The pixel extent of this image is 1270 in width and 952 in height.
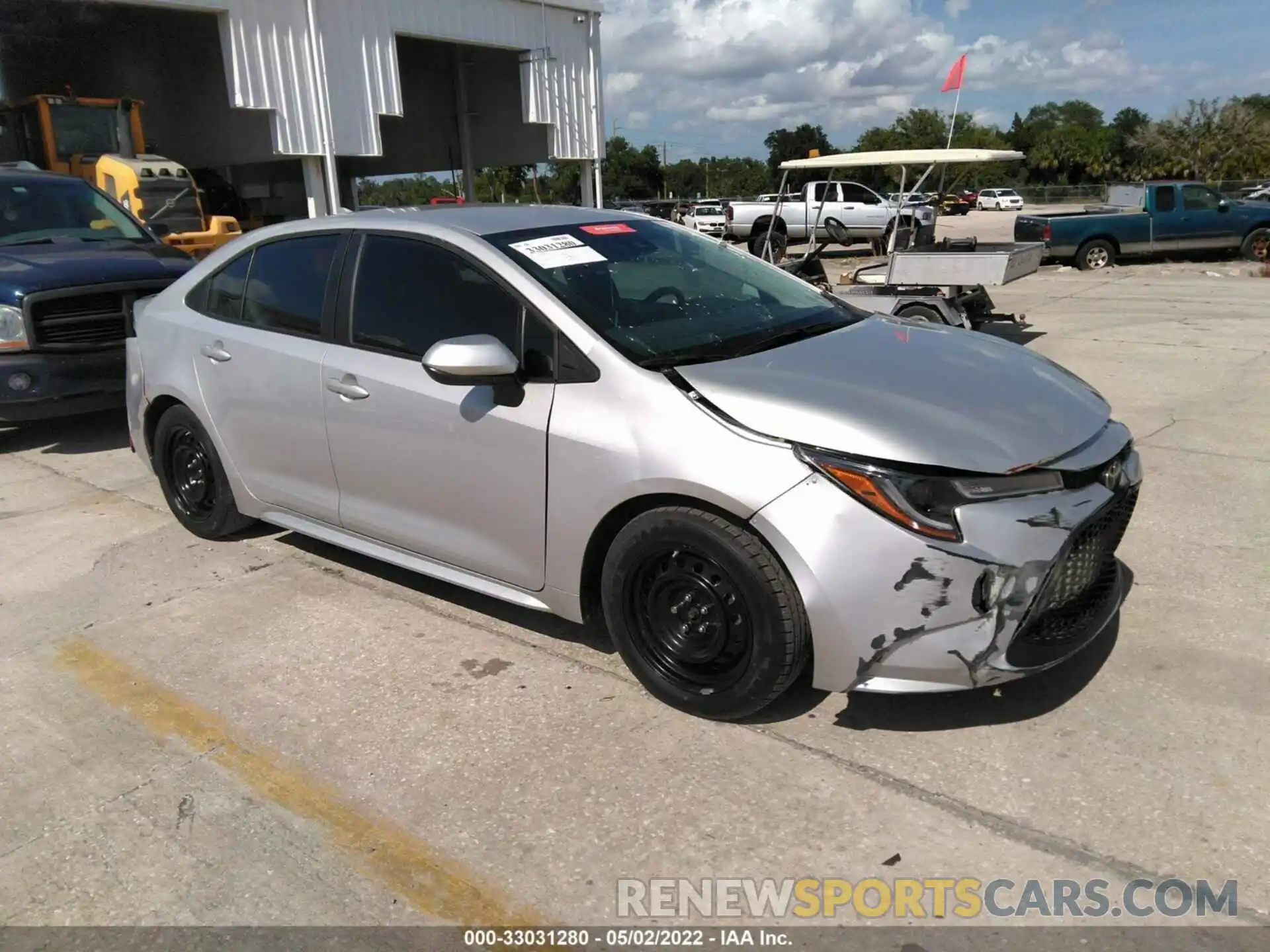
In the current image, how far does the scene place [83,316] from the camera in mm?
6977

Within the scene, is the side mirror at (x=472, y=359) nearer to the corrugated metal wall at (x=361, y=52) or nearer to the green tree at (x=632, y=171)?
Result: the corrugated metal wall at (x=361, y=52)

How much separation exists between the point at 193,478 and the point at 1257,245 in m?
20.3

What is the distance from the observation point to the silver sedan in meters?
2.85

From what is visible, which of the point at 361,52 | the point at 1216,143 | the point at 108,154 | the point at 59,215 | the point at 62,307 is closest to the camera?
the point at 62,307

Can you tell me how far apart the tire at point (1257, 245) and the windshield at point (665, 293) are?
60.5ft

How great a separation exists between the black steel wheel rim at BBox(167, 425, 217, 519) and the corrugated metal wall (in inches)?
517

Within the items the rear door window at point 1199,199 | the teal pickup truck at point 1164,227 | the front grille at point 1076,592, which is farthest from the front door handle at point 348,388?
the rear door window at point 1199,199

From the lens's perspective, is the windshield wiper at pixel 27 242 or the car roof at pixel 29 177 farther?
the car roof at pixel 29 177

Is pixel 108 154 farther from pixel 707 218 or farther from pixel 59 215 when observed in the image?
pixel 707 218

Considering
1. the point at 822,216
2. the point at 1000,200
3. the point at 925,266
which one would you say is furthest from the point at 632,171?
the point at 925,266

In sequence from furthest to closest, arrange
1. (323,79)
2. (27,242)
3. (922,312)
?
(323,79) → (922,312) → (27,242)

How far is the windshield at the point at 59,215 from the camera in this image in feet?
25.8

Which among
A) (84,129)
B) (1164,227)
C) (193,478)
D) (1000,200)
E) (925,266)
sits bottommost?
(1000,200)

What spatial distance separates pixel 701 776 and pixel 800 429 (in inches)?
42.8
